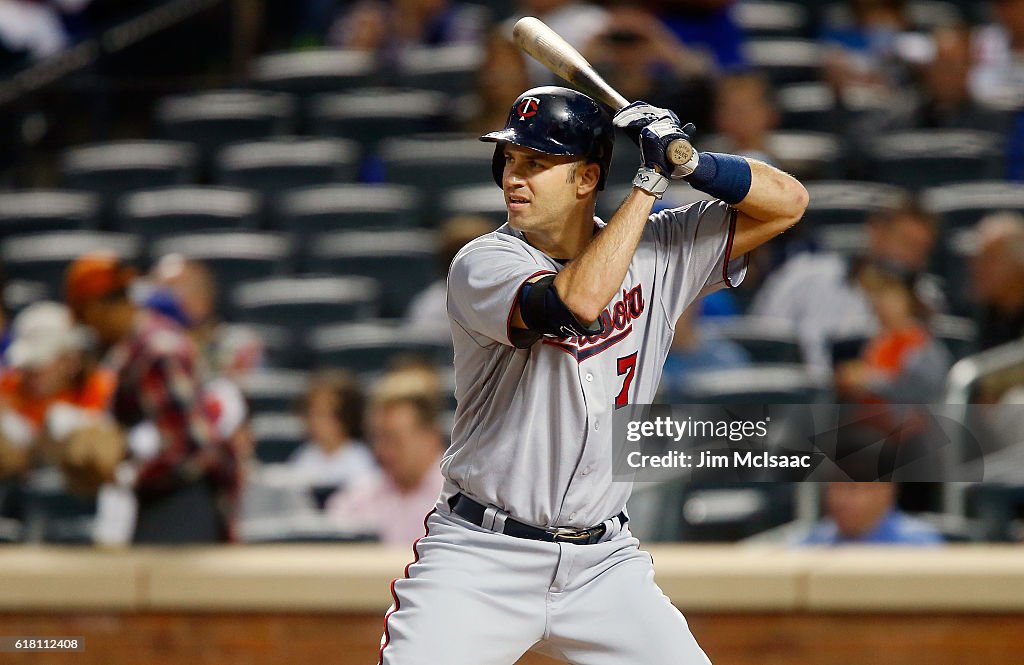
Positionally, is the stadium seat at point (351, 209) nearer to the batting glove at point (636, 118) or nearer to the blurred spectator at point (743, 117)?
the blurred spectator at point (743, 117)

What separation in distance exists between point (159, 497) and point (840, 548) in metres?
1.75

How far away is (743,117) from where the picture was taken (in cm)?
534

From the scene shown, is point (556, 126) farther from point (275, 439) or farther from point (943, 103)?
point (943, 103)

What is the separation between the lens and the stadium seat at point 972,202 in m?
5.17

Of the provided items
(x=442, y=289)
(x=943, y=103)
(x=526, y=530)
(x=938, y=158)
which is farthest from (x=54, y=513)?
(x=943, y=103)

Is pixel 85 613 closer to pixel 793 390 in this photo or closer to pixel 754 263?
pixel 793 390

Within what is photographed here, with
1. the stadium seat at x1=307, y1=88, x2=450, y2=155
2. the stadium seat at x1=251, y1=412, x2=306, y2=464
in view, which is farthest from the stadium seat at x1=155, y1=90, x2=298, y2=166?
the stadium seat at x1=251, y1=412, x2=306, y2=464

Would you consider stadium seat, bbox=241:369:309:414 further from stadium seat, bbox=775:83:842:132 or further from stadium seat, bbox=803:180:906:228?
stadium seat, bbox=775:83:842:132

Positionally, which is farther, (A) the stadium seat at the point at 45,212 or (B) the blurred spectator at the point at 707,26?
(A) the stadium seat at the point at 45,212

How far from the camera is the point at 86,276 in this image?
4254 mm

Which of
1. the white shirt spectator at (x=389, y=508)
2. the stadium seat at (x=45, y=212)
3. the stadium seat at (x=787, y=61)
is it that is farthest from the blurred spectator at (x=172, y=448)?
the stadium seat at (x=787, y=61)

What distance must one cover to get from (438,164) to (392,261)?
0.56 meters

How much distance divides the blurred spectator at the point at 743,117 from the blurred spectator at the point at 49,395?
247 cm

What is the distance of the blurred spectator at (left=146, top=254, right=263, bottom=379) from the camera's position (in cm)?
486
